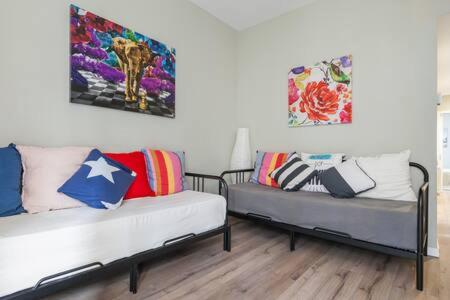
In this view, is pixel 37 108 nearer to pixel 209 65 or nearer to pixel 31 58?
pixel 31 58

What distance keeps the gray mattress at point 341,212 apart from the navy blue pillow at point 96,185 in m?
1.20

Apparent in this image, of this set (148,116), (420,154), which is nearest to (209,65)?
(148,116)

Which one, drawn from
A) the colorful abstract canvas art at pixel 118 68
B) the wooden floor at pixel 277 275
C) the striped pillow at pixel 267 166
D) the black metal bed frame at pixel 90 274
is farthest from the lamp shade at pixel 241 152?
the black metal bed frame at pixel 90 274

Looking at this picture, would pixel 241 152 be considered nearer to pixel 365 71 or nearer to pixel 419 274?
pixel 365 71

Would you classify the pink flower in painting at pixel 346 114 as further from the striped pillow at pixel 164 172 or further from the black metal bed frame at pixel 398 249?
the striped pillow at pixel 164 172

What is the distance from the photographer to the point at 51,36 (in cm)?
179

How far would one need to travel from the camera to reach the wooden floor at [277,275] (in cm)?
142

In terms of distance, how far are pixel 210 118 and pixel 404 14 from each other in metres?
2.18

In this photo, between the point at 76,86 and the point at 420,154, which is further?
the point at 420,154

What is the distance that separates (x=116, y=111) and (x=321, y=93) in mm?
2115

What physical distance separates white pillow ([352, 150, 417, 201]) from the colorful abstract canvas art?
201cm

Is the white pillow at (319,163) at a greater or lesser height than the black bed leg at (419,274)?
greater

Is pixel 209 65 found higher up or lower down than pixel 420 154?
higher up

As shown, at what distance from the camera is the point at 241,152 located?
318 centimetres
